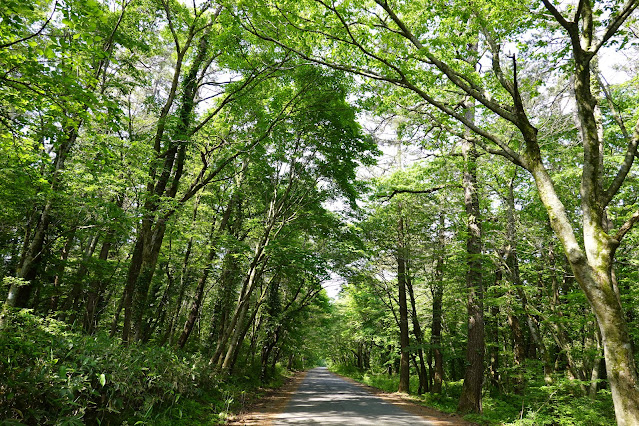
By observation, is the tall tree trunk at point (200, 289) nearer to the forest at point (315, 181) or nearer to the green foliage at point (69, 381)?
the forest at point (315, 181)

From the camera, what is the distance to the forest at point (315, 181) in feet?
14.6

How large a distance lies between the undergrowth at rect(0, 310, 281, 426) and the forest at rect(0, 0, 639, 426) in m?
0.04

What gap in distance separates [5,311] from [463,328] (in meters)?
20.1

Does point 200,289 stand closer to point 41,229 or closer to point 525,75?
point 41,229

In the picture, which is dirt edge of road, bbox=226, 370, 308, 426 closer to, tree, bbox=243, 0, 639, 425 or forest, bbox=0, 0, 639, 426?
forest, bbox=0, 0, 639, 426

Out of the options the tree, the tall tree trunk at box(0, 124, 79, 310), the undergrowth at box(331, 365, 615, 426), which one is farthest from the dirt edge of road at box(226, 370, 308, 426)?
the tree

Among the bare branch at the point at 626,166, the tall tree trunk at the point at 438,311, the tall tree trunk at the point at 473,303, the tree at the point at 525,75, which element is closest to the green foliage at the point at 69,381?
the tree at the point at 525,75

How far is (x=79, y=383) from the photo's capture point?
4.31 meters

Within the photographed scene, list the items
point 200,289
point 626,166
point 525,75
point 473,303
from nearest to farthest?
point 626,166, point 525,75, point 473,303, point 200,289

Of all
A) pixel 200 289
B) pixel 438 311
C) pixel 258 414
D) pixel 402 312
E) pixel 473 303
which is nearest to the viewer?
pixel 258 414

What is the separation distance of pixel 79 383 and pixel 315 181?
9.91 metres

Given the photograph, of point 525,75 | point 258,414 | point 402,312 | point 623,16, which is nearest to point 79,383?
point 258,414

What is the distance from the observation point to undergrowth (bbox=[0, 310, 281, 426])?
3.89m

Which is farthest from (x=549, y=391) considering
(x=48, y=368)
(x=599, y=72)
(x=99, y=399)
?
(x=48, y=368)
